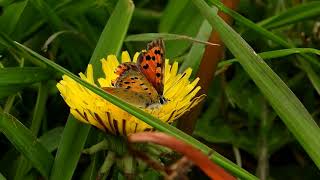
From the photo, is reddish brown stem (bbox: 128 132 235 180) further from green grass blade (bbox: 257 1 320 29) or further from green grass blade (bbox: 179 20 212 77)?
green grass blade (bbox: 257 1 320 29)

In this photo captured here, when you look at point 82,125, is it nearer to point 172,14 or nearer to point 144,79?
point 144,79

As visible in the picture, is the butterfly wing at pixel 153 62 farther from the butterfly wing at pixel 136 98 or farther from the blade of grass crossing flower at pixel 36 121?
the blade of grass crossing flower at pixel 36 121

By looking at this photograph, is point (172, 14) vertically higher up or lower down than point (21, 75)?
higher up

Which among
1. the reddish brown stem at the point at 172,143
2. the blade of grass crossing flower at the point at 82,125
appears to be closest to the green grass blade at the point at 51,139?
the blade of grass crossing flower at the point at 82,125

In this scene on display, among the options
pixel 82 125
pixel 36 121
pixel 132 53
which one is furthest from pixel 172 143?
pixel 132 53

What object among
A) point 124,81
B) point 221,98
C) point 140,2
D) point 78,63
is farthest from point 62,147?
point 140,2

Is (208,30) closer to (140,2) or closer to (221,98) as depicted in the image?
(221,98)
